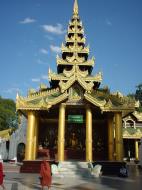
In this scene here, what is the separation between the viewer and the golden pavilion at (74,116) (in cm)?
2153

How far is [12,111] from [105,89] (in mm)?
41565

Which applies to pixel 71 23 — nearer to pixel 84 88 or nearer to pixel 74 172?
pixel 84 88

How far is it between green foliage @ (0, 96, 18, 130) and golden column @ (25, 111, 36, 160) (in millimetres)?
39792

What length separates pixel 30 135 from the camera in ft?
71.4

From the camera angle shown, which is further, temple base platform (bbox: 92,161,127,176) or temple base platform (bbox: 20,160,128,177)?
temple base platform (bbox: 92,161,127,176)

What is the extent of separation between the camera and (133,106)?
21.6m

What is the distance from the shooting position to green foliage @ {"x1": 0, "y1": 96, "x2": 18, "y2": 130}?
61188mm

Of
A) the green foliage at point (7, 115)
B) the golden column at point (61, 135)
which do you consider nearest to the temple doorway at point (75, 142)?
the golden column at point (61, 135)

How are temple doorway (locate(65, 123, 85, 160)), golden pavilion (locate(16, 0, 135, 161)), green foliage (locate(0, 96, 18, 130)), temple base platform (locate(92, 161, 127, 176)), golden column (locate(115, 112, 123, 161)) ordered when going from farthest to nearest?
green foliage (locate(0, 96, 18, 130)), temple doorway (locate(65, 123, 85, 160)), golden pavilion (locate(16, 0, 135, 161)), golden column (locate(115, 112, 123, 161)), temple base platform (locate(92, 161, 127, 176))

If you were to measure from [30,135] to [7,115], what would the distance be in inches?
1631

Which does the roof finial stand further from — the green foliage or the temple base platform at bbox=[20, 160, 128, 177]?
the green foliage

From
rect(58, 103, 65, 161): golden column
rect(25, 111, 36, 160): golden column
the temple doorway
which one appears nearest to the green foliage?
the temple doorway

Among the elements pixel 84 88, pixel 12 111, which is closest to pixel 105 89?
pixel 84 88

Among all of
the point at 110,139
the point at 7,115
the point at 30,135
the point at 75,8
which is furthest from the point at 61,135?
the point at 7,115
